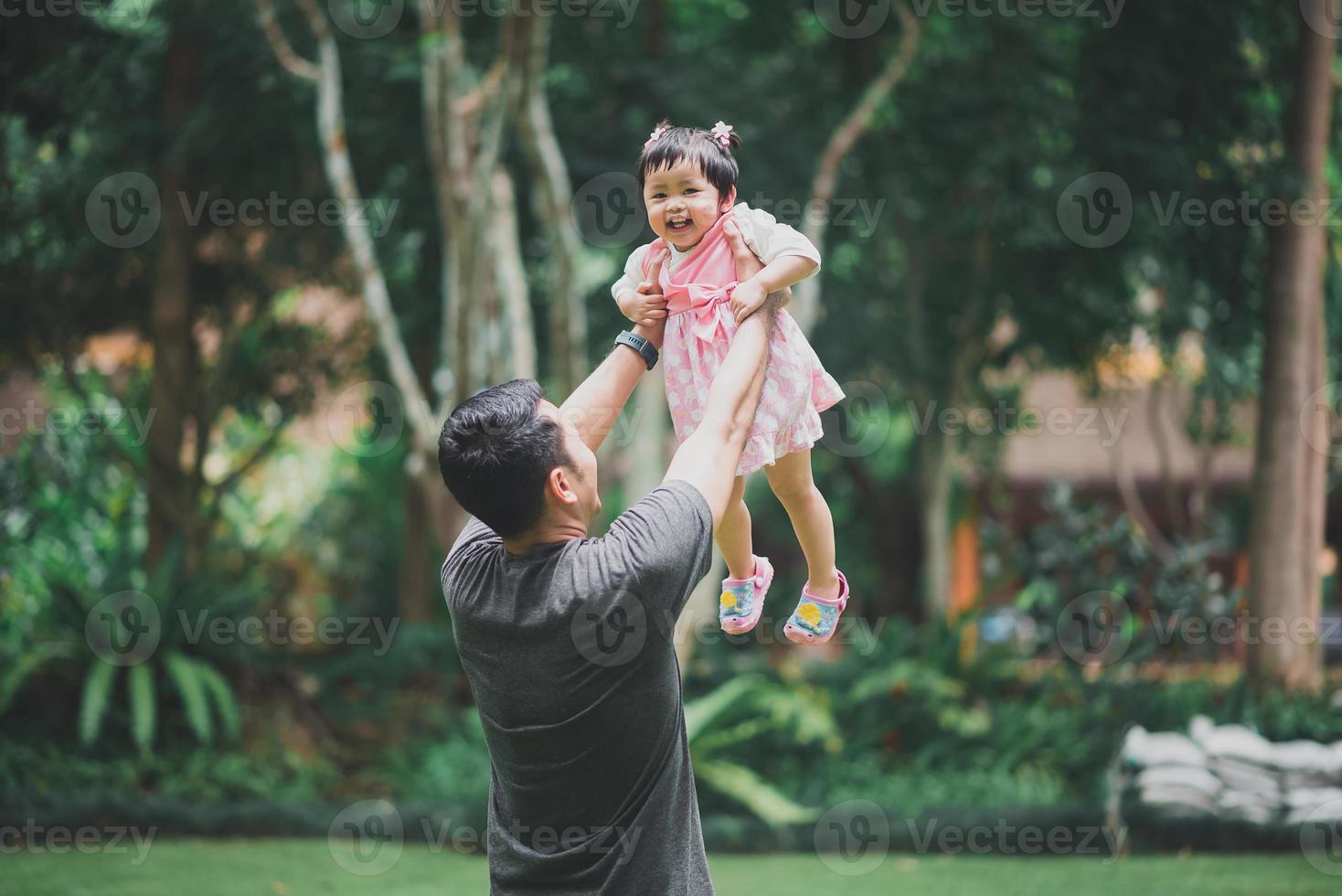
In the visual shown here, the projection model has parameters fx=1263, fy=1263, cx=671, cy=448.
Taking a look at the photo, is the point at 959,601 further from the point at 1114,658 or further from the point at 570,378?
the point at 570,378

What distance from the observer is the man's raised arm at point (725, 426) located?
6.84ft

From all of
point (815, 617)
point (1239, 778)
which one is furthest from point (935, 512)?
point (815, 617)

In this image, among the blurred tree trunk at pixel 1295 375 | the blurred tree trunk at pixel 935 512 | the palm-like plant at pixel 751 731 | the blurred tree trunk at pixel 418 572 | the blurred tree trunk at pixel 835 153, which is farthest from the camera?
the blurred tree trunk at pixel 935 512

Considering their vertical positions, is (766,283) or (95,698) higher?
(766,283)

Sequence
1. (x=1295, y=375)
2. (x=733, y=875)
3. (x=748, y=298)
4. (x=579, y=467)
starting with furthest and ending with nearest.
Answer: (x=1295, y=375)
(x=733, y=875)
(x=748, y=298)
(x=579, y=467)

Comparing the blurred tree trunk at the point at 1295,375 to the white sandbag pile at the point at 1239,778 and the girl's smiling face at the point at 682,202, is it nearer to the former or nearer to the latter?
the white sandbag pile at the point at 1239,778

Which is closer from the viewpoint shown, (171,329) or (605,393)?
(605,393)

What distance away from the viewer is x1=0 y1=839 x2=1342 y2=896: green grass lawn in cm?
578

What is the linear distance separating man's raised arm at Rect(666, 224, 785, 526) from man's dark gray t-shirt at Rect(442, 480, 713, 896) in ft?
0.14

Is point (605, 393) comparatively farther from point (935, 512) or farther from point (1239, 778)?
point (935, 512)

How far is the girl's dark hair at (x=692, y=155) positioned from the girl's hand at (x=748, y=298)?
0.21 meters

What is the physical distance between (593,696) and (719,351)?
727mm

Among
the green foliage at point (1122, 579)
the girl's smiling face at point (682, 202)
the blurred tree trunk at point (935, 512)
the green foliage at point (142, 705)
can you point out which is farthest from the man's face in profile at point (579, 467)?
the blurred tree trunk at point (935, 512)

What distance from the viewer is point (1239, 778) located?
22.1 ft
